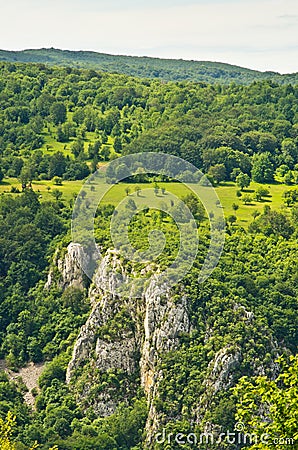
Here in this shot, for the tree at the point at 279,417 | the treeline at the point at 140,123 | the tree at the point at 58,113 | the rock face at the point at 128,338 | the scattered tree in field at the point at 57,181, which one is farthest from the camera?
the tree at the point at 58,113

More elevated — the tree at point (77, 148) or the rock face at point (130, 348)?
the tree at point (77, 148)

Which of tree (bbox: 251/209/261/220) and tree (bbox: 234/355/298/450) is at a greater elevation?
tree (bbox: 234/355/298/450)

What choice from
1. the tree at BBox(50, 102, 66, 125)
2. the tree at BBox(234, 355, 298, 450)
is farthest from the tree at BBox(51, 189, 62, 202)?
the tree at BBox(234, 355, 298, 450)

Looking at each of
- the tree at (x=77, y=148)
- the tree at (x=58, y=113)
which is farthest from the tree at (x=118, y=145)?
the tree at (x=58, y=113)

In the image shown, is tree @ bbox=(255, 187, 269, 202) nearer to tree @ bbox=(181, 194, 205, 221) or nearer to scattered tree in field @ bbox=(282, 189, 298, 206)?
scattered tree in field @ bbox=(282, 189, 298, 206)

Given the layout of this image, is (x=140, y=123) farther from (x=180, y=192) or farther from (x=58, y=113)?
(x=180, y=192)

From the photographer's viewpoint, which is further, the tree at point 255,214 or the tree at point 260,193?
the tree at point 260,193

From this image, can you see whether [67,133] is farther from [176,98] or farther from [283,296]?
[283,296]

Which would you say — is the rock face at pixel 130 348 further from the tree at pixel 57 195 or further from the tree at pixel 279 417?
the tree at pixel 279 417
